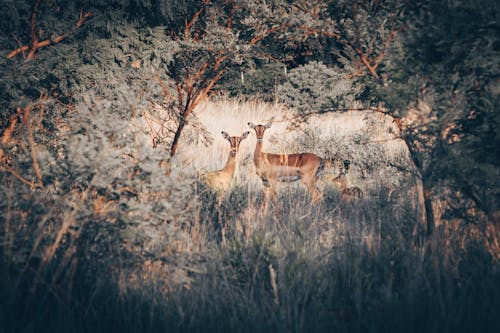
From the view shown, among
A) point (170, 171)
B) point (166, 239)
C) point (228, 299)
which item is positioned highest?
point (170, 171)

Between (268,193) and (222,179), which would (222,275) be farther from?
(222,179)

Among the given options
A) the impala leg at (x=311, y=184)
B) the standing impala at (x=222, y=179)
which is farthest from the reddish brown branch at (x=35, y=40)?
the impala leg at (x=311, y=184)

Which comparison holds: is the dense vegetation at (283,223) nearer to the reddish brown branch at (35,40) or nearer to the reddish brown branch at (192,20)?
the reddish brown branch at (35,40)

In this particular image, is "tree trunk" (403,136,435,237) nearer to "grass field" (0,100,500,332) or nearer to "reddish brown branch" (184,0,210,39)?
"grass field" (0,100,500,332)

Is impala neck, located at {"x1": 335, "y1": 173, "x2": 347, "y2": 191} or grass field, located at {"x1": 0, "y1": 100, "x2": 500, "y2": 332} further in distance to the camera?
impala neck, located at {"x1": 335, "y1": 173, "x2": 347, "y2": 191}

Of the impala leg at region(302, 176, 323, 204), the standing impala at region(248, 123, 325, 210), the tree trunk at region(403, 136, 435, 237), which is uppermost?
the standing impala at region(248, 123, 325, 210)

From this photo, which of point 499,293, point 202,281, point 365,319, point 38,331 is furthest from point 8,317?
point 499,293

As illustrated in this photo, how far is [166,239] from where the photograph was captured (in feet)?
13.7

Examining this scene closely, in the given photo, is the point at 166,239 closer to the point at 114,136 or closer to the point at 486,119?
the point at 114,136

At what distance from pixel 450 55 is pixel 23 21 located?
5368mm

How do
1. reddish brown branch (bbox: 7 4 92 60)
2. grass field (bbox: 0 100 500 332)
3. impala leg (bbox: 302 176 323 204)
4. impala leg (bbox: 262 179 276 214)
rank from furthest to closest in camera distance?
impala leg (bbox: 302 176 323 204) → reddish brown branch (bbox: 7 4 92 60) → impala leg (bbox: 262 179 276 214) → grass field (bbox: 0 100 500 332)

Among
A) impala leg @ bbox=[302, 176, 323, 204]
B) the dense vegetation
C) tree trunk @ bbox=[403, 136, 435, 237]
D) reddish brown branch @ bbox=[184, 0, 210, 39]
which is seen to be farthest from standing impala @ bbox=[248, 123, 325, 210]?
tree trunk @ bbox=[403, 136, 435, 237]

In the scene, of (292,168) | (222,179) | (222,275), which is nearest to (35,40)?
(222,179)

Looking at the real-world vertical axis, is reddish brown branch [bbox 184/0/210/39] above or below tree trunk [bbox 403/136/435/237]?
above
